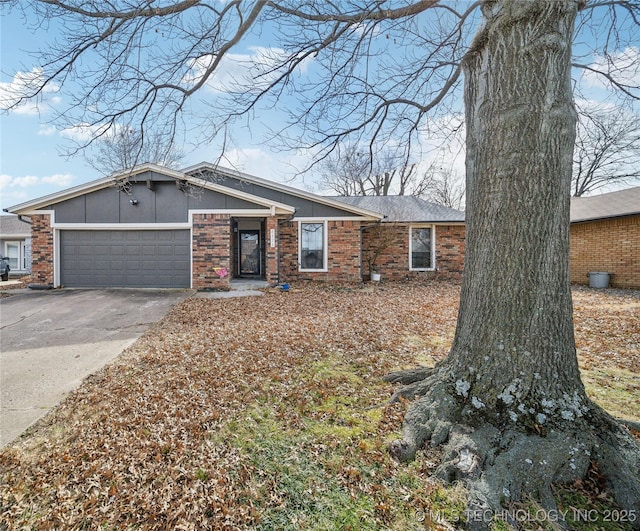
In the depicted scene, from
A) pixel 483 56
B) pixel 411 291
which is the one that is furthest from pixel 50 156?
pixel 411 291

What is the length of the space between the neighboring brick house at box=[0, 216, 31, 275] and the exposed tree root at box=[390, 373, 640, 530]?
24.5m

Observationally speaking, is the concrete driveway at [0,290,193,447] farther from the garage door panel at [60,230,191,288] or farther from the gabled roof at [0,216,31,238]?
the gabled roof at [0,216,31,238]

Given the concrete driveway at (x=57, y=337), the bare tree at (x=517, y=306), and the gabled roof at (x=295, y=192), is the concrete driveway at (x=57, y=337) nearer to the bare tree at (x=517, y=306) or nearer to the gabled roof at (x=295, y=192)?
the bare tree at (x=517, y=306)

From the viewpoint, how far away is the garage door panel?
10703 millimetres

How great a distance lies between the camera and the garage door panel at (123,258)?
10703mm

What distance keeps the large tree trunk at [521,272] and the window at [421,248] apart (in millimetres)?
11946

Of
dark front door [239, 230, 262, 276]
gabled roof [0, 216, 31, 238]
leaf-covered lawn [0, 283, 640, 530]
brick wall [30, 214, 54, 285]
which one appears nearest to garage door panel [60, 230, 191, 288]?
brick wall [30, 214, 54, 285]

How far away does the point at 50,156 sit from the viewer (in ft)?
17.4

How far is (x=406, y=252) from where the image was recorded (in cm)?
1417

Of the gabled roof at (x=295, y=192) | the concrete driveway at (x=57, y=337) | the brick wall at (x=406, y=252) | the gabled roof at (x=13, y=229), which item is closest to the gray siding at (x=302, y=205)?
the gabled roof at (x=295, y=192)

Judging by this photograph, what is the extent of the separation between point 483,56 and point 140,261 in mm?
11114

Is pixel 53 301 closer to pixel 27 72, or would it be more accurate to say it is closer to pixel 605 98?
pixel 27 72

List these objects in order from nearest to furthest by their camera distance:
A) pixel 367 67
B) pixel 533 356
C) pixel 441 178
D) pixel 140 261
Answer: pixel 533 356
pixel 367 67
pixel 140 261
pixel 441 178

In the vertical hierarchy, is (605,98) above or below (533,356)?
above
